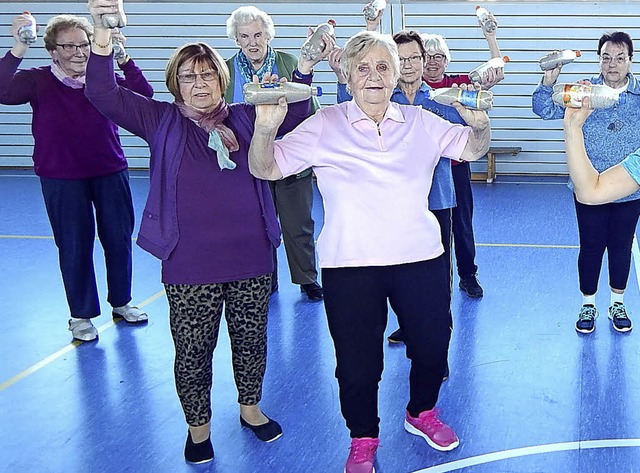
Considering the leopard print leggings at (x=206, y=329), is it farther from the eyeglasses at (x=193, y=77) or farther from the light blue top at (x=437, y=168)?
the light blue top at (x=437, y=168)

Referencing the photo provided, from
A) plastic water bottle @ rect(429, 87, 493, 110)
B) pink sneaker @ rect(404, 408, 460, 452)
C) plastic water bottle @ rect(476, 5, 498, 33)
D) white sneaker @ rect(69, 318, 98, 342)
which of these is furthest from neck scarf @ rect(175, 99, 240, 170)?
white sneaker @ rect(69, 318, 98, 342)

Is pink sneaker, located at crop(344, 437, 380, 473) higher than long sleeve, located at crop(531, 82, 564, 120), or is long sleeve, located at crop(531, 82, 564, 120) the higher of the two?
long sleeve, located at crop(531, 82, 564, 120)

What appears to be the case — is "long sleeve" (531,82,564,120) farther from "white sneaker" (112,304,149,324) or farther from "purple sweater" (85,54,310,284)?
"white sneaker" (112,304,149,324)

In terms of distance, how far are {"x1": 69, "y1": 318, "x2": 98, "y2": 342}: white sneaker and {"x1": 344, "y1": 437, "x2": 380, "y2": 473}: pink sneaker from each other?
6.90 feet

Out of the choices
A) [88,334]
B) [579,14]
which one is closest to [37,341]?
[88,334]

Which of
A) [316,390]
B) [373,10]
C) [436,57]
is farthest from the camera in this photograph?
[436,57]

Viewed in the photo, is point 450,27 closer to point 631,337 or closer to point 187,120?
point 631,337

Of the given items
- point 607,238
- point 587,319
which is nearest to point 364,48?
point 607,238

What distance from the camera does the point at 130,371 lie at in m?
4.17

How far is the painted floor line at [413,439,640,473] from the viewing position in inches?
123

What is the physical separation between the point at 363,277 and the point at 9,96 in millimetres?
2335

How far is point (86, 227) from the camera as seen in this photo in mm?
4523

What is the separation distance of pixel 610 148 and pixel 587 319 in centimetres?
100

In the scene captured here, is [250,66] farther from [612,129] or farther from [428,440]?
[428,440]
